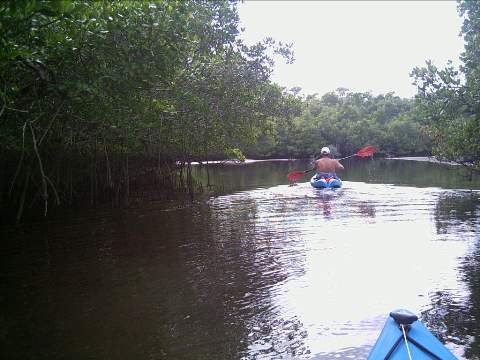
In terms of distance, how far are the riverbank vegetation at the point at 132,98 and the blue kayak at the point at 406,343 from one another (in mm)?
3204

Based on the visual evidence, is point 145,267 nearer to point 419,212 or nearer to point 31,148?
point 31,148

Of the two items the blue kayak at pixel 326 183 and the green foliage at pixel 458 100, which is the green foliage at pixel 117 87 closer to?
the blue kayak at pixel 326 183

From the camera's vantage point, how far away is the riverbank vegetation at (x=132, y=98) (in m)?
5.63

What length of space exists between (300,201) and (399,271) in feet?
25.0

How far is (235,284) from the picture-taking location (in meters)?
6.17

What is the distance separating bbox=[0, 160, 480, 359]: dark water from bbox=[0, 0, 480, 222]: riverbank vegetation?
1.44 m

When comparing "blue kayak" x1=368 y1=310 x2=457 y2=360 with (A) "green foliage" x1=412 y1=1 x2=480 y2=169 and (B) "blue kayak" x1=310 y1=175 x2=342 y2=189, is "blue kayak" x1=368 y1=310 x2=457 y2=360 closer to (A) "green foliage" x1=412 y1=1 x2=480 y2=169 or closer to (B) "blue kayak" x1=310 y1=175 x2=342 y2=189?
(A) "green foliage" x1=412 y1=1 x2=480 y2=169

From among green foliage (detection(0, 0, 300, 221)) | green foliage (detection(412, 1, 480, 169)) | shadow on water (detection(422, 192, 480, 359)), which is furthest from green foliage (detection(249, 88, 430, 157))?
shadow on water (detection(422, 192, 480, 359))

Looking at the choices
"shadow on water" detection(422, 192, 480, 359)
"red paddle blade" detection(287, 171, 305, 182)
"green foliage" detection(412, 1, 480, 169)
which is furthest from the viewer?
"red paddle blade" detection(287, 171, 305, 182)

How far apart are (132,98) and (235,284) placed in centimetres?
360

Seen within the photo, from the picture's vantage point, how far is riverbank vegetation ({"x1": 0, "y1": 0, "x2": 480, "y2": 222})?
222 inches

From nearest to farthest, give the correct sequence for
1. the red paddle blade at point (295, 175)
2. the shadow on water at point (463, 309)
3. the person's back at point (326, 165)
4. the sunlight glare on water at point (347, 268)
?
the shadow on water at point (463, 309), the sunlight glare on water at point (347, 268), the person's back at point (326, 165), the red paddle blade at point (295, 175)

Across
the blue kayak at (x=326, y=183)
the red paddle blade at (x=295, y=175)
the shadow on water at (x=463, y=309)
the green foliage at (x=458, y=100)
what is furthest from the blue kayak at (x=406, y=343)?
the red paddle blade at (x=295, y=175)

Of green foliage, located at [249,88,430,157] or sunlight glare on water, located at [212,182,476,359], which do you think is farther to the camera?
green foliage, located at [249,88,430,157]
